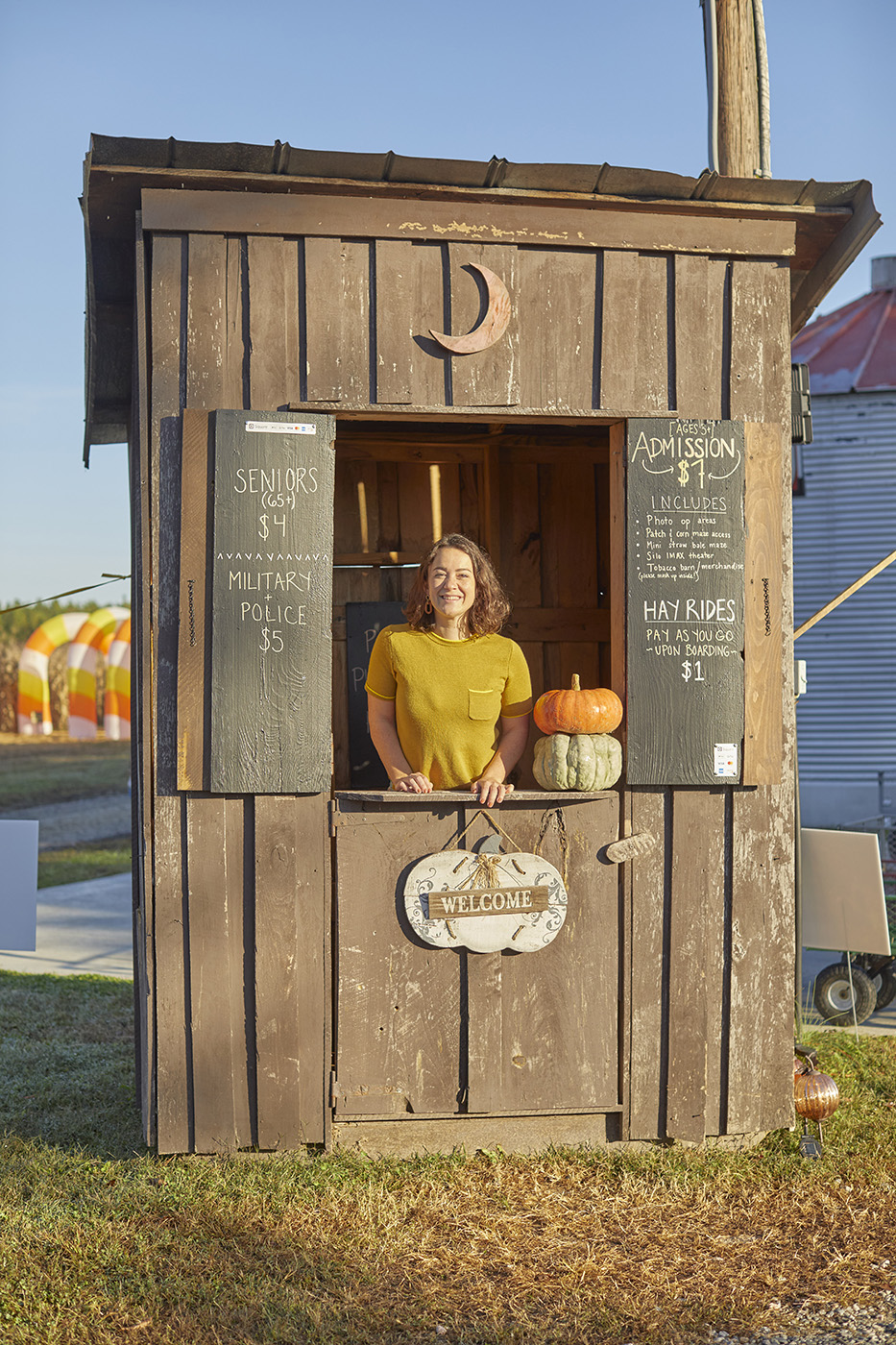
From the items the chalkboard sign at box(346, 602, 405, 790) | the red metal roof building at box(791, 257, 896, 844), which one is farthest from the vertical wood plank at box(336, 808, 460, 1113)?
the red metal roof building at box(791, 257, 896, 844)

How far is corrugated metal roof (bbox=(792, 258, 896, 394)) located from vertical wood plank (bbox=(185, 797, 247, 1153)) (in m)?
10.9

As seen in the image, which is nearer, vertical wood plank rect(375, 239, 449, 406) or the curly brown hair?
vertical wood plank rect(375, 239, 449, 406)

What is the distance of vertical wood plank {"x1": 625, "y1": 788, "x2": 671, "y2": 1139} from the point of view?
4523mm

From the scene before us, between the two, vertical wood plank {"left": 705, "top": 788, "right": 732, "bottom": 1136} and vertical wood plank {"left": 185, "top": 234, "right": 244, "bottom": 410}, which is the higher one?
vertical wood plank {"left": 185, "top": 234, "right": 244, "bottom": 410}

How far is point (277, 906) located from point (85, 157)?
2691mm

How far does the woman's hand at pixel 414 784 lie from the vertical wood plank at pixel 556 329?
1427 mm

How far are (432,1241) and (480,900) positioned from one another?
1.14 meters

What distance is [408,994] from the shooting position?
4.41 m

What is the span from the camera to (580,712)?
437 centimetres

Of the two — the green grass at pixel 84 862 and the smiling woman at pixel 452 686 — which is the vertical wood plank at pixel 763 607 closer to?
the smiling woman at pixel 452 686

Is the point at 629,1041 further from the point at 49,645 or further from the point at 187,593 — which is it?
the point at 49,645

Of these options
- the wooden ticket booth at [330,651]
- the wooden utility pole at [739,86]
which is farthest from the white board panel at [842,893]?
the wooden utility pole at [739,86]

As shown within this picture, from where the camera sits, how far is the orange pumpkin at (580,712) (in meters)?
4.38

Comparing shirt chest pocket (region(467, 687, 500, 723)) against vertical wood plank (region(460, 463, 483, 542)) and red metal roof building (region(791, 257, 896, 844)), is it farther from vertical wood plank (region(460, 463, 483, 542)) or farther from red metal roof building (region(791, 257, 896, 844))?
red metal roof building (region(791, 257, 896, 844))
